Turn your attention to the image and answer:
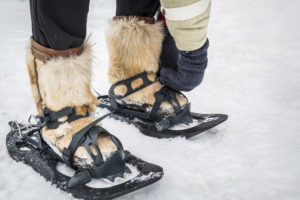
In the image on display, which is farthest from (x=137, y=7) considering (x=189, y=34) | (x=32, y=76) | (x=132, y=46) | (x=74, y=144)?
(x=74, y=144)

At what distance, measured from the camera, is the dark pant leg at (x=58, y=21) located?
0.78 m

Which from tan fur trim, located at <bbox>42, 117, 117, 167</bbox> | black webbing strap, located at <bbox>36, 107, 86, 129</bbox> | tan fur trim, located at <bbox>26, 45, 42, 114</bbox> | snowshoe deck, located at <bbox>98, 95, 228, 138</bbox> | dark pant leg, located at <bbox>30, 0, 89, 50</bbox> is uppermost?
dark pant leg, located at <bbox>30, 0, 89, 50</bbox>

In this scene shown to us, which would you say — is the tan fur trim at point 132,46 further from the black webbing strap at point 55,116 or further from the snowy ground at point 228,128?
the black webbing strap at point 55,116

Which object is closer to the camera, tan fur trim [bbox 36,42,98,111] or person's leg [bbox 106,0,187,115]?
tan fur trim [bbox 36,42,98,111]

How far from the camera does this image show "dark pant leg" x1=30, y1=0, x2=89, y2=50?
783 millimetres

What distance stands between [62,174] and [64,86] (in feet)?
0.94

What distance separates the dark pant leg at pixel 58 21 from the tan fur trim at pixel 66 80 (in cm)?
5

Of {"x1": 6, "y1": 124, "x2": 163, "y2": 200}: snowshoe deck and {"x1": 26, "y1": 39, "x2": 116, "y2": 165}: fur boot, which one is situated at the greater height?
{"x1": 26, "y1": 39, "x2": 116, "y2": 165}: fur boot

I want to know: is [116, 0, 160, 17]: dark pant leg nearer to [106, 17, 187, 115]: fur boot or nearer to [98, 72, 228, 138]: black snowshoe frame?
[106, 17, 187, 115]: fur boot

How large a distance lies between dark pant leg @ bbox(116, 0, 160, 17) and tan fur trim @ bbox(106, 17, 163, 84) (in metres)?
0.05

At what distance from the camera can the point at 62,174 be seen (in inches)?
35.4

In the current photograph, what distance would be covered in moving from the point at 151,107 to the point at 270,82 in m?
0.79

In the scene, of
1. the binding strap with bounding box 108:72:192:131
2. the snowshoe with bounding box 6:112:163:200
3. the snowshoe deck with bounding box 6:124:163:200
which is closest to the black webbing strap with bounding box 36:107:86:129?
the snowshoe with bounding box 6:112:163:200

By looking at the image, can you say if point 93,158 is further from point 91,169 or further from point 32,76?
point 32,76
